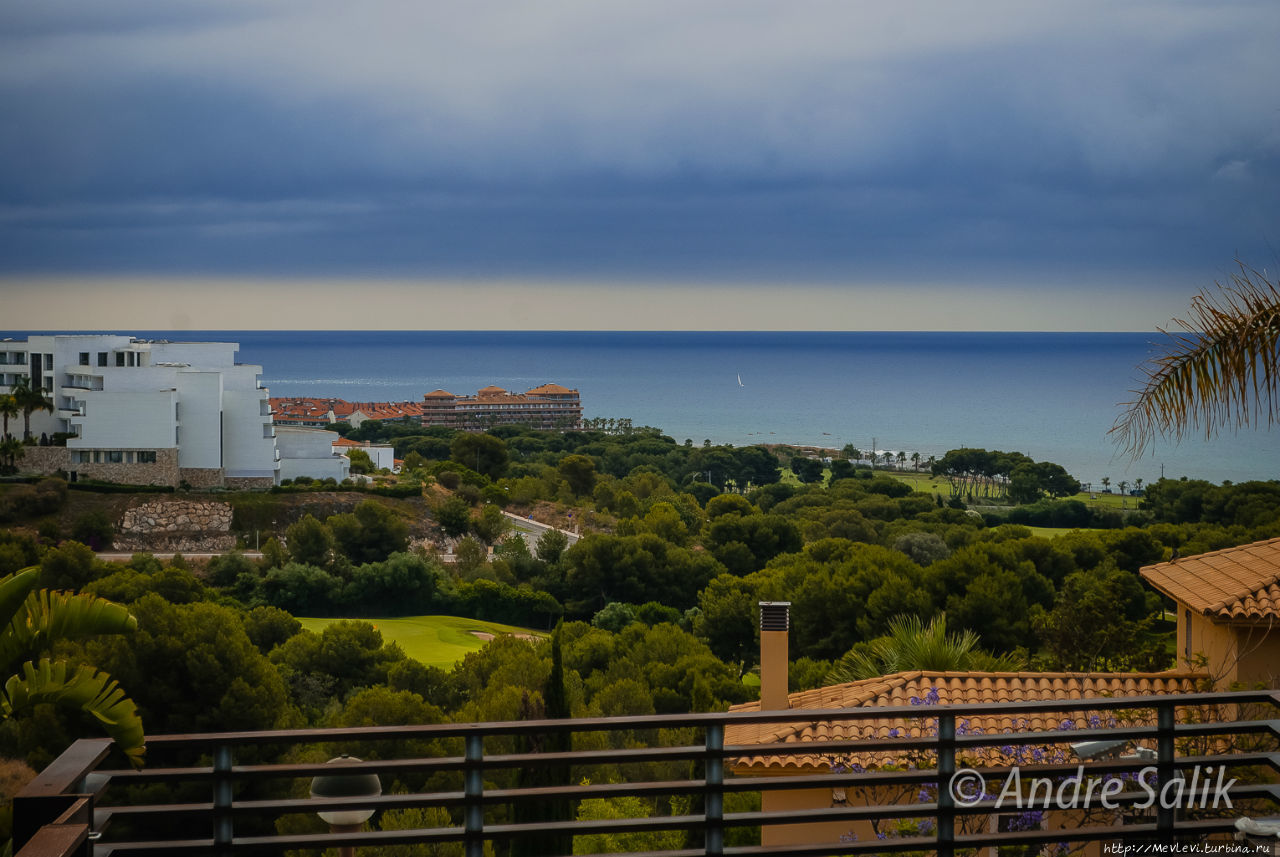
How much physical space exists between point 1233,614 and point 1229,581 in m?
0.85

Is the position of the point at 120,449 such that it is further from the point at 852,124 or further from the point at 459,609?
the point at 852,124

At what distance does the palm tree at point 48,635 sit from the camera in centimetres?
328

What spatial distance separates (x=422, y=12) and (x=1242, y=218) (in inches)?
1222

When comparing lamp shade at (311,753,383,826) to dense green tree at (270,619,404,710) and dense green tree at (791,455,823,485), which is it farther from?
dense green tree at (791,455,823,485)

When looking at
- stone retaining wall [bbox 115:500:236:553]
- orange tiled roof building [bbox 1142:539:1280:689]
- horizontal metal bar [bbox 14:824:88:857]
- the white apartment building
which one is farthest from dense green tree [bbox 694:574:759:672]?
the white apartment building

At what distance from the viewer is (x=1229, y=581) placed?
8367mm

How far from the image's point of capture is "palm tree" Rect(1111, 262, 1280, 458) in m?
4.09

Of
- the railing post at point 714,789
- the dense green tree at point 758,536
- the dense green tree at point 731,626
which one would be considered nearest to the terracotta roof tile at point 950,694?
the railing post at point 714,789

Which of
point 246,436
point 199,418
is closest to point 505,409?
point 246,436

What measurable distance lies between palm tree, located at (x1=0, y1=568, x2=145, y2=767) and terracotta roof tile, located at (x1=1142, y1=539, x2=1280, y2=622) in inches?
283

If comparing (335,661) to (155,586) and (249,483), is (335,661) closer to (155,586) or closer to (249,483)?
(155,586)

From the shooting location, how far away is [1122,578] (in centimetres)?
2016

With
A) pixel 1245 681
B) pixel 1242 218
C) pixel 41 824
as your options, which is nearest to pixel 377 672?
pixel 1245 681

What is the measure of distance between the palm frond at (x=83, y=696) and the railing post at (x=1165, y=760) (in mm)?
2521
